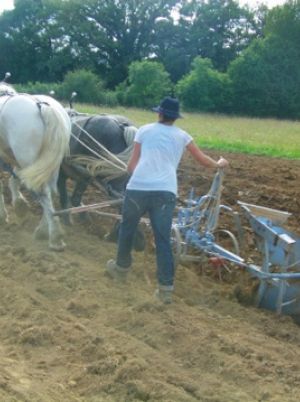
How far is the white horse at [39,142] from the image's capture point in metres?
7.48

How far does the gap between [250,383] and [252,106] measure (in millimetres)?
47595

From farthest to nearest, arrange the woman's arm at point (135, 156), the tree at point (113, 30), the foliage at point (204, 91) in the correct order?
the tree at point (113, 30) < the foliage at point (204, 91) < the woman's arm at point (135, 156)

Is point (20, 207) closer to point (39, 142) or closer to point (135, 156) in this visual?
point (39, 142)

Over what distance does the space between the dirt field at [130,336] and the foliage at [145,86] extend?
4093 centimetres

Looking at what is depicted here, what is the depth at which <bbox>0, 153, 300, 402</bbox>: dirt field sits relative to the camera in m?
4.10

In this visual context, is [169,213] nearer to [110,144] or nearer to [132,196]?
[132,196]

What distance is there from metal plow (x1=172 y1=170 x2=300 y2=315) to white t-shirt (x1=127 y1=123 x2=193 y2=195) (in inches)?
27.2

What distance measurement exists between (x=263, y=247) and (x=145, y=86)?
4377 centimetres

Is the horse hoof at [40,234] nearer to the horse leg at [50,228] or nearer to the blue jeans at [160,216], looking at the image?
the horse leg at [50,228]

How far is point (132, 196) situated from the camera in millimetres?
5902

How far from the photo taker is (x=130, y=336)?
495 centimetres

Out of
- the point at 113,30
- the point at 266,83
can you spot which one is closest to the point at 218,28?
the point at 113,30

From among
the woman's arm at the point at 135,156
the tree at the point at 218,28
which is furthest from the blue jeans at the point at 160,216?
the tree at the point at 218,28

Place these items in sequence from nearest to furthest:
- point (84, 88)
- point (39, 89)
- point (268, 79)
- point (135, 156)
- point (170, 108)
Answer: point (170, 108) < point (135, 156) < point (39, 89) < point (84, 88) < point (268, 79)
